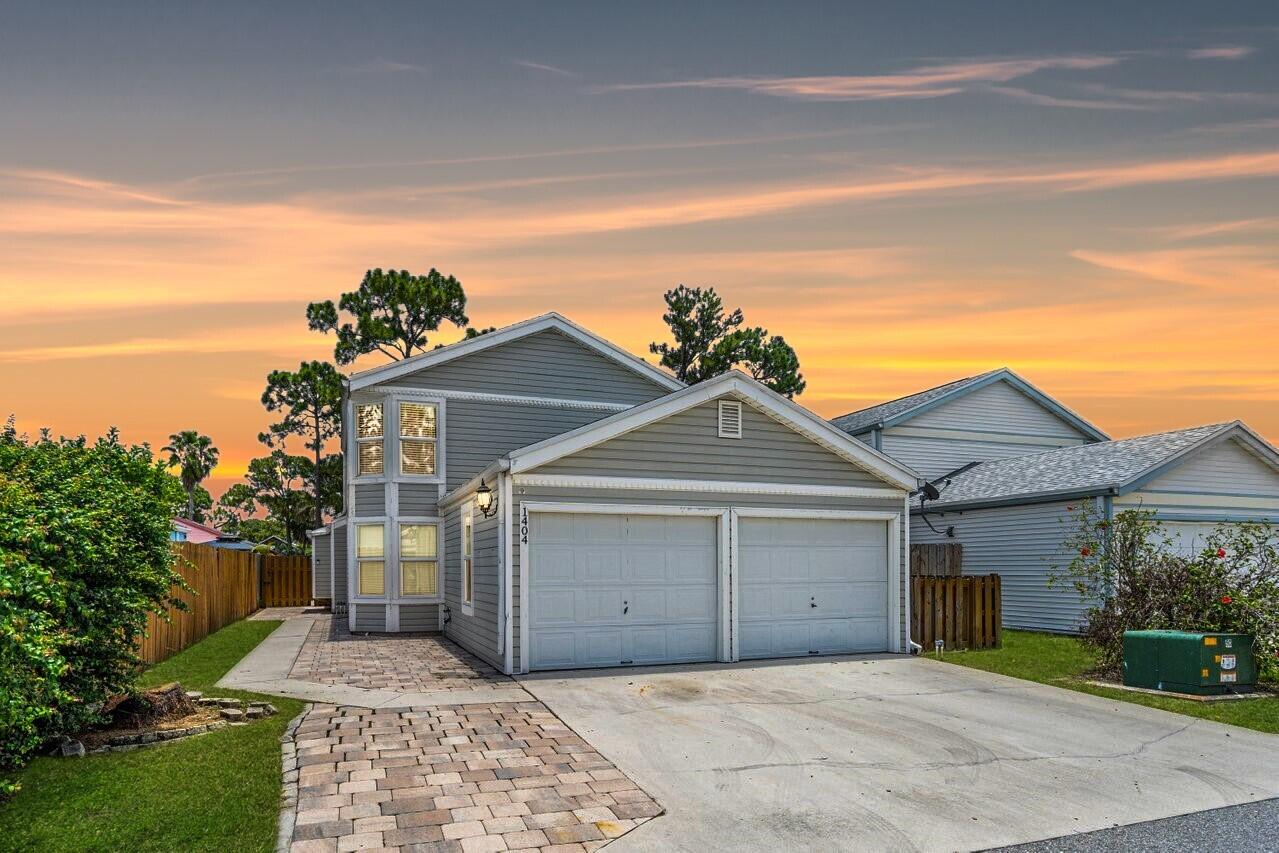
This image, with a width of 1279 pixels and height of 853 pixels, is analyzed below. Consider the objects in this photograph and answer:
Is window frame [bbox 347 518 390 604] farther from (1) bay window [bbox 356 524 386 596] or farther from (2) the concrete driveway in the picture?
(2) the concrete driveway

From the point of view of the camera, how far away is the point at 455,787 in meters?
7.18

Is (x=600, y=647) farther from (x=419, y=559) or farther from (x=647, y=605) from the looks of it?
(x=419, y=559)

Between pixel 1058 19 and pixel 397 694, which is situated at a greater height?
pixel 1058 19

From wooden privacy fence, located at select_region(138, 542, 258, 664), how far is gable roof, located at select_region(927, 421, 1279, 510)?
16634 mm

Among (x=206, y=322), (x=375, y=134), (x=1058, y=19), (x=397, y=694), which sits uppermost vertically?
(x=1058, y=19)

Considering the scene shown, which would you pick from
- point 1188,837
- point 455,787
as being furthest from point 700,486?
point 1188,837

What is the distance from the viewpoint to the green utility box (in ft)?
37.8

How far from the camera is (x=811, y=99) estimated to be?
15.8 metres

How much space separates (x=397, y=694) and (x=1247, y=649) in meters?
11.0

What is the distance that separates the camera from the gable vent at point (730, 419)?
47.1 feet

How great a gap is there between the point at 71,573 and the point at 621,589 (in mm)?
7314

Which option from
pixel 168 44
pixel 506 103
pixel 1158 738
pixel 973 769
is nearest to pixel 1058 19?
pixel 506 103

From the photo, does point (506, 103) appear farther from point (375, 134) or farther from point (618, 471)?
point (618, 471)

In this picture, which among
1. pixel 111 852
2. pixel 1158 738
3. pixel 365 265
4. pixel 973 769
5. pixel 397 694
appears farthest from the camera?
pixel 365 265
